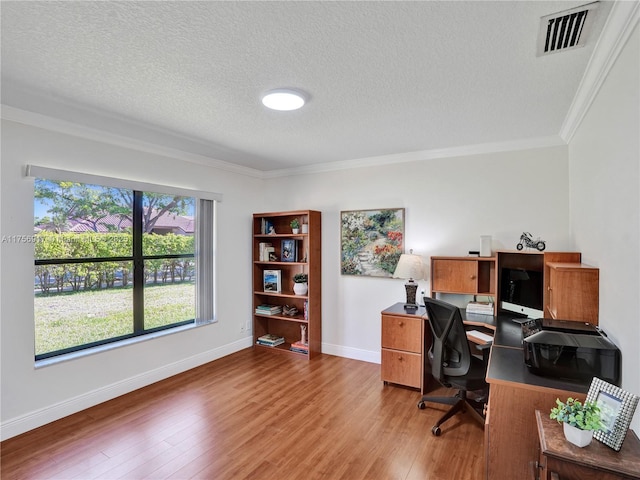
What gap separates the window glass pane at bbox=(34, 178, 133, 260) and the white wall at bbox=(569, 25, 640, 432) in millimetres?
3749

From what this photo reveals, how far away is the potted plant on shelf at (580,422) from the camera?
3.90 feet

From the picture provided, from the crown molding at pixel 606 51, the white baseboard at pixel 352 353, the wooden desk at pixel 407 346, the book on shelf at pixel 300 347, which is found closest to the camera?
the crown molding at pixel 606 51

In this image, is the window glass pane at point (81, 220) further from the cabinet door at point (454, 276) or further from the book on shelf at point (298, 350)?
the cabinet door at point (454, 276)

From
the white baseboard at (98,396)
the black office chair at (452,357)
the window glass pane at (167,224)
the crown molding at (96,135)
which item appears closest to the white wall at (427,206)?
the black office chair at (452,357)

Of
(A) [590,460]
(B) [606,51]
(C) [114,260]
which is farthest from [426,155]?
(C) [114,260]

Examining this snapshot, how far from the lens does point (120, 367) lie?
312cm

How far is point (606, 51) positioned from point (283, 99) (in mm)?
1775

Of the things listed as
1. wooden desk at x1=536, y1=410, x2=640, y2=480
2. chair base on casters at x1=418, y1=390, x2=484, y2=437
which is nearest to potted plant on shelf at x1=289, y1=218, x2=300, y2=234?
chair base on casters at x1=418, y1=390, x2=484, y2=437

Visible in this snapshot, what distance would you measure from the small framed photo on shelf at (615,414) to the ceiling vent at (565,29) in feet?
5.12

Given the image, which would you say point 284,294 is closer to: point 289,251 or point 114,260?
point 289,251

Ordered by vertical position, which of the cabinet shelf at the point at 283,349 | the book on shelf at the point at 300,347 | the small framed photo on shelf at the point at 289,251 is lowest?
the cabinet shelf at the point at 283,349

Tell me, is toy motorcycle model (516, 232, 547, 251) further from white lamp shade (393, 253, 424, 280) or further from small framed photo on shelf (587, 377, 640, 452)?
small framed photo on shelf (587, 377, 640, 452)

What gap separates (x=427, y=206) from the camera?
3711 millimetres

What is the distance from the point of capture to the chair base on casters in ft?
8.45
